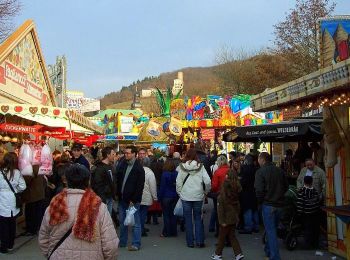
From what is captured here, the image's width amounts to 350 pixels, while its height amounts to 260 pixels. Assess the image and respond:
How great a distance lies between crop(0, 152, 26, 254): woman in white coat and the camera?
8445 mm

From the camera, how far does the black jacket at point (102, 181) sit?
29.5 feet

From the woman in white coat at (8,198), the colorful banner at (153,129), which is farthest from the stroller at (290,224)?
the colorful banner at (153,129)

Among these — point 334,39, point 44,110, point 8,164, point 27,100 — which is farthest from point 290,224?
point 27,100

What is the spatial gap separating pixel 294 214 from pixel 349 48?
333 cm

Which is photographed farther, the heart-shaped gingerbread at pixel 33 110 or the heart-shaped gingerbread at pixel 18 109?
Answer: the heart-shaped gingerbread at pixel 18 109

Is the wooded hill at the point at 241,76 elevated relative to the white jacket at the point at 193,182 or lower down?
elevated

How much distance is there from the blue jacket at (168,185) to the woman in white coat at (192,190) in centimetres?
117

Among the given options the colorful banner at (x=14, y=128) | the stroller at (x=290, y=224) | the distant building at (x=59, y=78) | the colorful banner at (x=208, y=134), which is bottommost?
the stroller at (x=290, y=224)

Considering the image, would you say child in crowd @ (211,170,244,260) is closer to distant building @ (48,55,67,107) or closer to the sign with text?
the sign with text

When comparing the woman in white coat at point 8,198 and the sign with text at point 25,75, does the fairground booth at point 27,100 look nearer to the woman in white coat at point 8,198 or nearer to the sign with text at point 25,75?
the sign with text at point 25,75

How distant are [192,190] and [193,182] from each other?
155 millimetres

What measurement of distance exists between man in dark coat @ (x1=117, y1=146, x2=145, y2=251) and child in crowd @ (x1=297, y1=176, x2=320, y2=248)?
300 cm

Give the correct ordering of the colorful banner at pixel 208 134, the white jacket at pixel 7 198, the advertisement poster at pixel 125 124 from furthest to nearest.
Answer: the advertisement poster at pixel 125 124 < the colorful banner at pixel 208 134 < the white jacket at pixel 7 198

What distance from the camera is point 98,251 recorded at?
12.9ft
